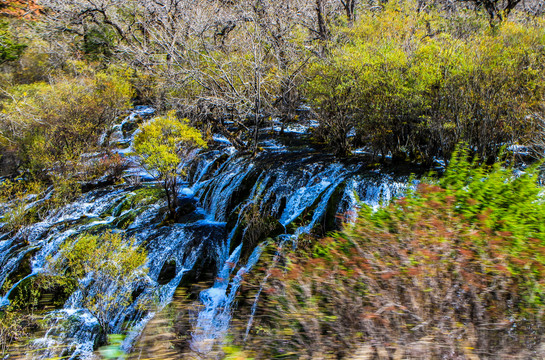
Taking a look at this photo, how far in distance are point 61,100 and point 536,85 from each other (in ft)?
65.3

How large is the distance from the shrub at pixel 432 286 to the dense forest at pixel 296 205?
2cm

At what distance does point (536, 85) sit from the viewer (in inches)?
303

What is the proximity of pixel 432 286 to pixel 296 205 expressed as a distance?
632cm

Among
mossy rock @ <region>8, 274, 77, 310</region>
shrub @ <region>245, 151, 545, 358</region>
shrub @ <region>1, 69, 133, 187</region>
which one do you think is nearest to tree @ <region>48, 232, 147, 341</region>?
mossy rock @ <region>8, 274, 77, 310</region>

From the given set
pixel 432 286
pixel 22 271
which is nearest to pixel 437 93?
→ pixel 432 286

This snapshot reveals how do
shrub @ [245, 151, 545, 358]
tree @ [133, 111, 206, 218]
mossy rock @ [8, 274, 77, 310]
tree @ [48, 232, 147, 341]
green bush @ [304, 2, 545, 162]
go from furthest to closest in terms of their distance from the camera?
tree @ [133, 111, 206, 218] → mossy rock @ [8, 274, 77, 310] → green bush @ [304, 2, 545, 162] → tree @ [48, 232, 147, 341] → shrub @ [245, 151, 545, 358]

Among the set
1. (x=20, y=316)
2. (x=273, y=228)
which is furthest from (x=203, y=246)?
(x=20, y=316)

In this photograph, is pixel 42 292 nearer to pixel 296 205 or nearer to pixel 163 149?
pixel 163 149

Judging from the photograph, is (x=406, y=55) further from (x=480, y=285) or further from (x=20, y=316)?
(x=20, y=316)

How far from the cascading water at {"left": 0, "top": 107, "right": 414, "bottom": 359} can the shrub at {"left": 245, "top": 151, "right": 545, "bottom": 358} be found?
3.28 metres

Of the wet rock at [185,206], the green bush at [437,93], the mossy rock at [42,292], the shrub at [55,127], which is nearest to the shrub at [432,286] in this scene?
the green bush at [437,93]

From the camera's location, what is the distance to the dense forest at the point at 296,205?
2.57m

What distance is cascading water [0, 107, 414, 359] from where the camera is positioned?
7449 mm

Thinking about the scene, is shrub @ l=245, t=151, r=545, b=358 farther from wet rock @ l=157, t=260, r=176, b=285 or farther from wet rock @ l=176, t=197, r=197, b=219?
wet rock @ l=176, t=197, r=197, b=219
